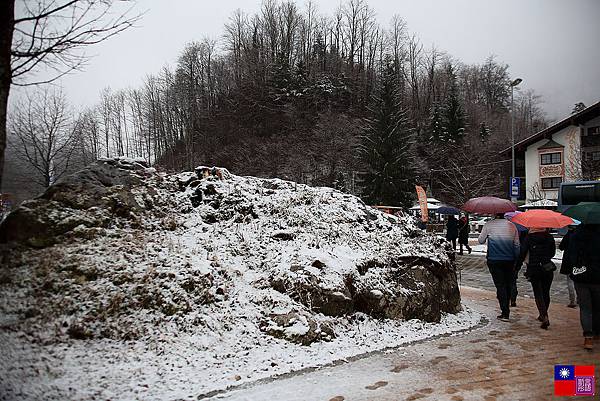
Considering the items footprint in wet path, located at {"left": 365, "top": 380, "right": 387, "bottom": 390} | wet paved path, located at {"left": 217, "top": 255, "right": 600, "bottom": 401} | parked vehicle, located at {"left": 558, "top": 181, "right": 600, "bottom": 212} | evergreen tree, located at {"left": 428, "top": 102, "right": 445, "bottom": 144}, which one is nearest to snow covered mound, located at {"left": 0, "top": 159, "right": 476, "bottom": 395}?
wet paved path, located at {"left": 217, "top": 255, "right": 600, "bottom": 401}

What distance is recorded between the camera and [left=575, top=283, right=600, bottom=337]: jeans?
5480mm

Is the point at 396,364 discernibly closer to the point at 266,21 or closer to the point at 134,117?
the point at 134,117

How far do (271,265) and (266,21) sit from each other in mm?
57655

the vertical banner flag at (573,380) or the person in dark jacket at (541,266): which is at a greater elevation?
the person in dark jacket at (541,266)

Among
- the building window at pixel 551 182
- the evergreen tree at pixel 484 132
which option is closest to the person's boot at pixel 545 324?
the building window at pixel 551 182

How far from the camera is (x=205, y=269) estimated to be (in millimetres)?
6434

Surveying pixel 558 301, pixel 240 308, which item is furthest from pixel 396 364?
pixel 558 301

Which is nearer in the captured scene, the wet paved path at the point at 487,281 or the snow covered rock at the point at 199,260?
the snow covered rock at the point at 199,260

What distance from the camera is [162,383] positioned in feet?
14.2

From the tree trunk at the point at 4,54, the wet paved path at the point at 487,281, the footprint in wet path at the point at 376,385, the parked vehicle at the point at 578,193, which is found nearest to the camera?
the tree trunk at the point at 4,54

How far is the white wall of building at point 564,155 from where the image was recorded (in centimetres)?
3316

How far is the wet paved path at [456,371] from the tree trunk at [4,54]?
3572 mm

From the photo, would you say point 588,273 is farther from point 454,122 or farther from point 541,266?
point 454,122

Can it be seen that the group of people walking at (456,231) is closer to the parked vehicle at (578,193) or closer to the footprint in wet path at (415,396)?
the parked vehicle at (578,193)
